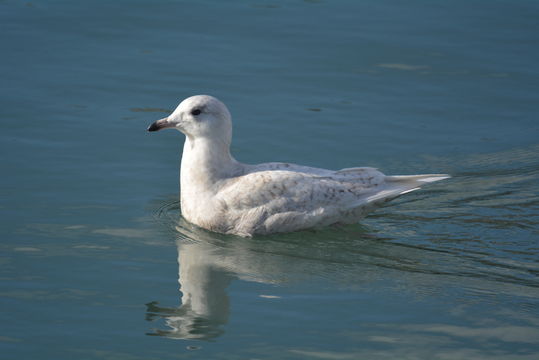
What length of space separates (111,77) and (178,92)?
97 centimetres

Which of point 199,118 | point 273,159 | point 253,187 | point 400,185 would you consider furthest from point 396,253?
point 273,159

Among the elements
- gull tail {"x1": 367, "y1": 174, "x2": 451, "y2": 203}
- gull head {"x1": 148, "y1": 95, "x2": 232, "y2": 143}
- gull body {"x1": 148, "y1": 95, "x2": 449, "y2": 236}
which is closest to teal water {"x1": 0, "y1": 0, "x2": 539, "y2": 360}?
gull body {"x1": 148, "y1": 95, "x2": 449, "y2": 236}

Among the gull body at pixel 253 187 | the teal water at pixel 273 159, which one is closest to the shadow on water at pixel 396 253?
the teal water at pixel 273 159

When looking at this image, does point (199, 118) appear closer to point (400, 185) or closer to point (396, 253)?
point (400, 185)

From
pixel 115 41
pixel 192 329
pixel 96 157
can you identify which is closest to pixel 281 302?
pixel 192 329

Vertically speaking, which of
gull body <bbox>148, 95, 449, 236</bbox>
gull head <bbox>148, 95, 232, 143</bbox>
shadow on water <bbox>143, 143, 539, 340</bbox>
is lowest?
shadow on water <bbox>143, 143, 539, 340</bbox>

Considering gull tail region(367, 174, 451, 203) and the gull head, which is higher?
the gull head

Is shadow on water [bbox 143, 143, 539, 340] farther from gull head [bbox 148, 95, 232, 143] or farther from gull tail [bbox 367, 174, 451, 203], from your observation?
gull head [bbox 148, 95, 232, 143]

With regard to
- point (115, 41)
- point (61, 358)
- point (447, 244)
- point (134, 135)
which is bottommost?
point (61, 358)

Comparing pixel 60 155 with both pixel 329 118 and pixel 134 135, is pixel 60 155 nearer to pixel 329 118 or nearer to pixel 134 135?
pixel 134 135

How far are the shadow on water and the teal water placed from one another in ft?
0.08

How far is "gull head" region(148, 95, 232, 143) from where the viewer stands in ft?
27.7

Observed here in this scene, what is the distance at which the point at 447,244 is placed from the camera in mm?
8102

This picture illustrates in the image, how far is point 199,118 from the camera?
8.48 metres
